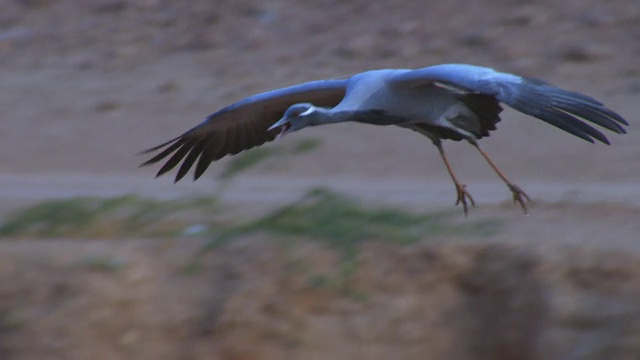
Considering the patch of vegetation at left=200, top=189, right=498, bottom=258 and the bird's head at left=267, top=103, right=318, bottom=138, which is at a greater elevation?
the bird's head at left=267, top=103, right=318, bottom=138

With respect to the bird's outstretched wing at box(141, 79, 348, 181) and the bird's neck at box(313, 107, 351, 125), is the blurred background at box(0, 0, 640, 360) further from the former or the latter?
the bird's neck at box(313, 107, 351, 125)

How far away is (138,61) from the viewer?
1489 cm

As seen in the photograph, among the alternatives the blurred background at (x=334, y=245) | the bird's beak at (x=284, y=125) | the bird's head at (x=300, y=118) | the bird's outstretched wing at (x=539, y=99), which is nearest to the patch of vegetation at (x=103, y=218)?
the blurred background at (x=334, y=245)

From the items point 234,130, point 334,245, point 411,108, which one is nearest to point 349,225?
point 334,245

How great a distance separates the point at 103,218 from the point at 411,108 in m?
2.34

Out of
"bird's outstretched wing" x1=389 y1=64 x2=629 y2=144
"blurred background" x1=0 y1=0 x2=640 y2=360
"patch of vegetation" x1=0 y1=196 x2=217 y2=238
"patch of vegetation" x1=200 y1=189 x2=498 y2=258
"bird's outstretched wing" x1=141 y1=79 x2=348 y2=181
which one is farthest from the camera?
"patch of vegetation" x1=0 y1=196 x2=217 y2=238

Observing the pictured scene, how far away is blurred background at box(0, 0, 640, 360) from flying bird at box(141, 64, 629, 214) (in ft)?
1.52

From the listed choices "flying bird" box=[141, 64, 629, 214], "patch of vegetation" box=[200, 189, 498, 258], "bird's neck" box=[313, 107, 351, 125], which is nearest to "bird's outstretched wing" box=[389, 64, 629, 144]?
"flying bird" box=[141, 64, 629, 214]

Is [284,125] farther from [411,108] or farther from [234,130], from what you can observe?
[234,130]

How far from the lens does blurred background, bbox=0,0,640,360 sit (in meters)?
7.00

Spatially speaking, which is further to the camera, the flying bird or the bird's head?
the bird's head

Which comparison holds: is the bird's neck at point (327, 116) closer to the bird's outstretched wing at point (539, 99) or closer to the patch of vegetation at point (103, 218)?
the bird's outstretched wing at point (539, 99)

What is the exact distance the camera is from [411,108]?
6.70 metres

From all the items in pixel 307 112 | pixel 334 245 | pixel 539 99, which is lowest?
pixel 334 245
